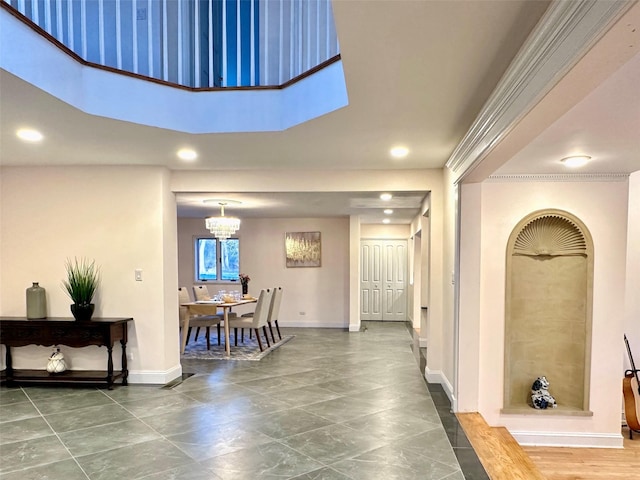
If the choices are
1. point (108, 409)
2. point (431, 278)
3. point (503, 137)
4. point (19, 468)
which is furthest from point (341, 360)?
point (503, 137)

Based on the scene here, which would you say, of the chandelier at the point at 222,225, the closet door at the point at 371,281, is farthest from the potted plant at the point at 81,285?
the closet door at the point at 371,281

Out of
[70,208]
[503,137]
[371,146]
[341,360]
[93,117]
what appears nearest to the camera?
[503,137]

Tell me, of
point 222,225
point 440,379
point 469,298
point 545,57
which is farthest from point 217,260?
point 545,57

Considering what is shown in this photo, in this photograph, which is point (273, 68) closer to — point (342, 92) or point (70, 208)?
point (342, 92)

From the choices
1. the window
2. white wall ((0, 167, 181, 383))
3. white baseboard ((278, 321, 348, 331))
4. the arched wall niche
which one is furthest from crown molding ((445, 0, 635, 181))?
the window

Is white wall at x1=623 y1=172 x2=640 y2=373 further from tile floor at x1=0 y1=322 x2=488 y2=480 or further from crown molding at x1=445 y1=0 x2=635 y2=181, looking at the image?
crown molding at x1=445 y1=0 x2=635 y2=181

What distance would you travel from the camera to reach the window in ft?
28.2

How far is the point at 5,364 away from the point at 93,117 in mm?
3326

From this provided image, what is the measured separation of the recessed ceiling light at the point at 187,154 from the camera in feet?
12.0

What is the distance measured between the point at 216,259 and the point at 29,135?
562 cm

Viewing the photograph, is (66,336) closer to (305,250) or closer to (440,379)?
(440,379)

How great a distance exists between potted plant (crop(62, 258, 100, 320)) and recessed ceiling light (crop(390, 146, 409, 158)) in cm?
331

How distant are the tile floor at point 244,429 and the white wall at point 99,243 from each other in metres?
0.55

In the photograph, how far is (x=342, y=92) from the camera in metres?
2.43
